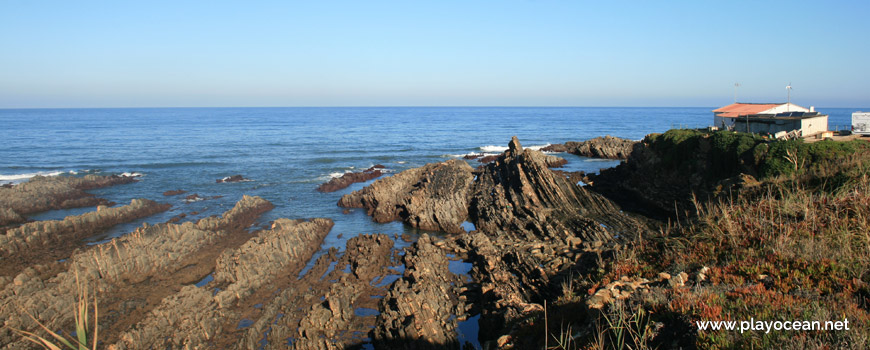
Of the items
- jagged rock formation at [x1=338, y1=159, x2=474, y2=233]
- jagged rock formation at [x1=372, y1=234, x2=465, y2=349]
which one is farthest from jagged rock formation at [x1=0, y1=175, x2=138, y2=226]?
jagged rock formation at [x1=372, y1=234, x2=465, y2=349]

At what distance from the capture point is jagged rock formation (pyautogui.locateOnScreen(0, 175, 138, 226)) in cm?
2937

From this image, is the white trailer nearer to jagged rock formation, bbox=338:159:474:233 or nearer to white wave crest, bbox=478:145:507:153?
jagged rock formation, bbox=338:159:474:233

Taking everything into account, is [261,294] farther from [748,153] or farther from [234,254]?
[748,153]

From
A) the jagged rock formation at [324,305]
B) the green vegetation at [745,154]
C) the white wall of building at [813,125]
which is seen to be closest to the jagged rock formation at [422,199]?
the jagged rock formation at [324,305]

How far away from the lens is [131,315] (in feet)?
49.2

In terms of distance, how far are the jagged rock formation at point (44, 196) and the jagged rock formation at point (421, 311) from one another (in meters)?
26.0

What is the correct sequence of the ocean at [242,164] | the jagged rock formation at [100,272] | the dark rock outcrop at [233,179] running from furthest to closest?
the dark rock outcrop at [233,179] < the ocean at [242,164] < the jagged rock formation at [100,272]

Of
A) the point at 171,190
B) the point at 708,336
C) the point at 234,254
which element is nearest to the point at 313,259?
the point at 234,254

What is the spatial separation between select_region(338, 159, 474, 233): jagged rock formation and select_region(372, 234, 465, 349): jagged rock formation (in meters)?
8.44

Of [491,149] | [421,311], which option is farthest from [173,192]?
[491,149]

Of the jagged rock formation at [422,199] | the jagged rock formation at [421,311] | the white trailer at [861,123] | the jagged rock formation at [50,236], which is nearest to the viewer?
the jagged rock formation at [421,311]

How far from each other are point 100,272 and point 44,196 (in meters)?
21.2

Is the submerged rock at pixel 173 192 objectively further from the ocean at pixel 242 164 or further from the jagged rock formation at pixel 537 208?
the jagged rock formation at pixel 537 208

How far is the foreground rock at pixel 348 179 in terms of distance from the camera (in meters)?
38.8
